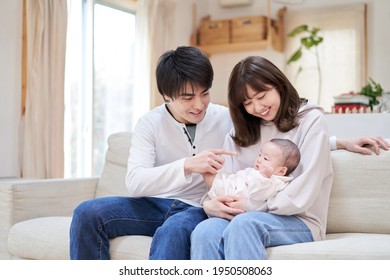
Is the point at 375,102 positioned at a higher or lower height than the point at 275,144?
higher

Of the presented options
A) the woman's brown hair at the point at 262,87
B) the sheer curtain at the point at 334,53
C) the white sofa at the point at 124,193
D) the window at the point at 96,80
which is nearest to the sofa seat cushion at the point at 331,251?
the white sofa at the point at 124,193

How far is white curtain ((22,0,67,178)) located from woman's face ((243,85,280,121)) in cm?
219

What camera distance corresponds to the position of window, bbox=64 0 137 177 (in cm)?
419

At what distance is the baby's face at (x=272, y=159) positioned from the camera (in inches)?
65.1

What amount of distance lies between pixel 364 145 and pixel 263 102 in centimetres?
50

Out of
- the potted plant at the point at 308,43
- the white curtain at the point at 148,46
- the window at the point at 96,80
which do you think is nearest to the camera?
the window at the point at 96,80

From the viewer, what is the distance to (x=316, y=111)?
5.77 feet

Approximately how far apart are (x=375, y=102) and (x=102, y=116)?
7.37 ft

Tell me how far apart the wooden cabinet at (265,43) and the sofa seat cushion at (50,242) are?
3.48m

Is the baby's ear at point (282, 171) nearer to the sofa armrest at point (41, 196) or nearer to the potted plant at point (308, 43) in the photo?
the sofa armrest at point (41, 196)

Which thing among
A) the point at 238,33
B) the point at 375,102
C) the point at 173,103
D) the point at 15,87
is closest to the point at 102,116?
the point at 15,87

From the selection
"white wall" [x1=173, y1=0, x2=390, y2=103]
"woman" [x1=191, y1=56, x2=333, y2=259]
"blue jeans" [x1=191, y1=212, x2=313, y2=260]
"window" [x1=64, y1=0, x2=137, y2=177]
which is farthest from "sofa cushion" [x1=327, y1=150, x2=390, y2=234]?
"white wall" [x1=173, y1=0, x2=390, y2=103]
